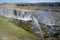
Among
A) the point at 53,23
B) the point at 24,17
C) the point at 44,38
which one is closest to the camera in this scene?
the point at 44,38

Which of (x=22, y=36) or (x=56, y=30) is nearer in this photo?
(x=22, y=36)

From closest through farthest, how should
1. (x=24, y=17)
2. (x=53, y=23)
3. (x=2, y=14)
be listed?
(x=53, y=23)
(x=24, y=17)
(x=2, y=14)

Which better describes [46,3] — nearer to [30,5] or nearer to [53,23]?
[30,5]

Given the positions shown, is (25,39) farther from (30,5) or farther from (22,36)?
(30,5)

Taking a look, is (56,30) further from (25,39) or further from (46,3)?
(46,3)

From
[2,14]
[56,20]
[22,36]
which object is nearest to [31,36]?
[22,36]

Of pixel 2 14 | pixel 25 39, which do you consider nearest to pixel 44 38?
pixel 25 39

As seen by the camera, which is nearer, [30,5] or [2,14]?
[2,14]

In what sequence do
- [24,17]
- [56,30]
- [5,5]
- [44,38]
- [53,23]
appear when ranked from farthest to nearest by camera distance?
[5,5] < [24,17] < [53,23] < [56,30] < [44,38]

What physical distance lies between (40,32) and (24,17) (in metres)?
0.97

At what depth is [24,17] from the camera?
3.42 meters

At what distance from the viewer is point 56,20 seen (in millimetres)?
3271

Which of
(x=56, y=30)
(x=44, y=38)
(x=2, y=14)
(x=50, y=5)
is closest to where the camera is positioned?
(x=44, y=38)

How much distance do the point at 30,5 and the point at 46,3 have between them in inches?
18.6
